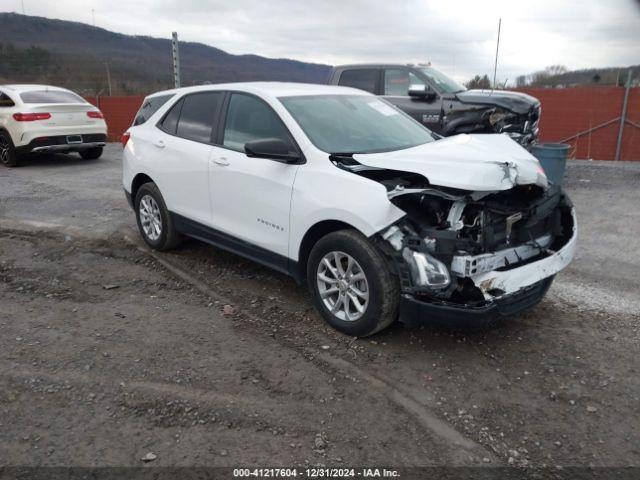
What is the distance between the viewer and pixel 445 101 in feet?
31.9

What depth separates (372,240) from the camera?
3.65 meters

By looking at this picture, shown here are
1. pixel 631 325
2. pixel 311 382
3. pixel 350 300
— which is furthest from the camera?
pixel 631 325

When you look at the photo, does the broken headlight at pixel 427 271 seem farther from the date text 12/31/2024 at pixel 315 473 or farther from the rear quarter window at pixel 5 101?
the rear quarter window at pixel 5 101

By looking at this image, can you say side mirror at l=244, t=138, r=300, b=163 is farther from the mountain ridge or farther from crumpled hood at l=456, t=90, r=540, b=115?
the mountain ridge

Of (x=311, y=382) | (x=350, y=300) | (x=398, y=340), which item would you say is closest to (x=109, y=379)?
(x=311, y=382)

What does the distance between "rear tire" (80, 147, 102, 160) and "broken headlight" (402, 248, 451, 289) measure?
10.9 m

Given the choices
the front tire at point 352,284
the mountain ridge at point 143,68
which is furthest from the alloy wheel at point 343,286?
the mountain ridge at point 143,68

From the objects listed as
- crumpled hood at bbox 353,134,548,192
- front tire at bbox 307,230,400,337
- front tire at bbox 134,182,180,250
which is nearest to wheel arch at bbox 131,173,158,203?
front tire at bbox 134,182,180,250

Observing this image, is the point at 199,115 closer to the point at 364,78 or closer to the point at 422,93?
the point at 422,93

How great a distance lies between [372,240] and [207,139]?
2.14m

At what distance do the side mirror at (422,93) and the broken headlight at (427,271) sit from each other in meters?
6.63

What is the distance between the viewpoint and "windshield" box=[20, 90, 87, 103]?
11.4m

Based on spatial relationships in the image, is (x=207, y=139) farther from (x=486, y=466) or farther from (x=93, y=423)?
(x=486, y=466)

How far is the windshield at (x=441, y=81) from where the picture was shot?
33.0 feet
